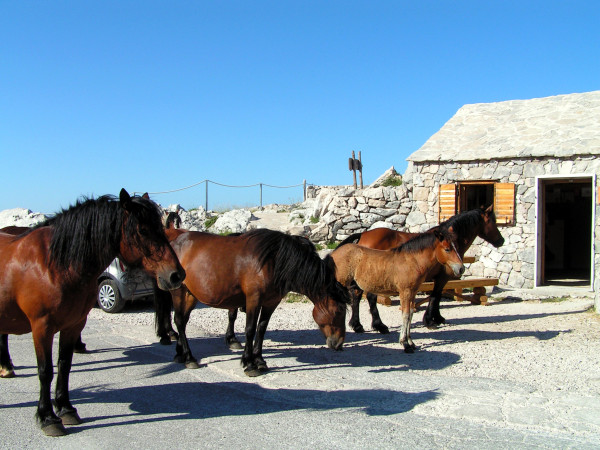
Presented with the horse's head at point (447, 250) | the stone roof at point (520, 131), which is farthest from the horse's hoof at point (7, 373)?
the stone roof at point (520, 131)

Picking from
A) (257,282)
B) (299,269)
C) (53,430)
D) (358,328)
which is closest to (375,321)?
(358,328)

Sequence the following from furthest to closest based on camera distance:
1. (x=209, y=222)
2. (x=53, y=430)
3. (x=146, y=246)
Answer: (x=209, y=222)
(x=146, y=246)
(x=53, y=430)

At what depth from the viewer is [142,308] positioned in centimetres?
1115

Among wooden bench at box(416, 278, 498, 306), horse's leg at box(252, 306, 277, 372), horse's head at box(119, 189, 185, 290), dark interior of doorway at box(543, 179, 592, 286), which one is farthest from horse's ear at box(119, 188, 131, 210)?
dark interior of doorway at box(543, 179, 592, 286)

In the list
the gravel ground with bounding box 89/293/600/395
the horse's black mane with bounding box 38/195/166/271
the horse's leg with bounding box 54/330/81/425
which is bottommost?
the gravel ground with bounding box 89/293/600/395

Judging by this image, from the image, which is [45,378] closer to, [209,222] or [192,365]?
[192,365]

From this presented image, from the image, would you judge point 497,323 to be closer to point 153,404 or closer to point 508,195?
point 508,195

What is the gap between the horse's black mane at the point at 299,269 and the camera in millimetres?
5930

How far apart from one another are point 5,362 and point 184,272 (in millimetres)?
3073

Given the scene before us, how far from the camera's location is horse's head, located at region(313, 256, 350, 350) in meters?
5.93

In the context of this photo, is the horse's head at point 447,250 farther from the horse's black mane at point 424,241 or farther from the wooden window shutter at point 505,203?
the wooden window shutter at point 505,203

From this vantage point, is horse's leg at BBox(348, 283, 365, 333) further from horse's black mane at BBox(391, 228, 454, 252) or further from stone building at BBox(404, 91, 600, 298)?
stone building at BBox(404, 91, 600, 298)

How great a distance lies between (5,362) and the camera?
5840 millimetres

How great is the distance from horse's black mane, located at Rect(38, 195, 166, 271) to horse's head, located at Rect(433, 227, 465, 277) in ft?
14.6
